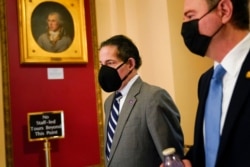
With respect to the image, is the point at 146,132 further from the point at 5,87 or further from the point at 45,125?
the point at 5,87

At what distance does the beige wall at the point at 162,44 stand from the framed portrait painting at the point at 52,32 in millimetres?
203

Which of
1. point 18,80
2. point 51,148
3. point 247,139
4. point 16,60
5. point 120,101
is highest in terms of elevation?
point 16,60

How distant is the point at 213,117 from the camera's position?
102 cm

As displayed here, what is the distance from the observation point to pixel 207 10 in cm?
108

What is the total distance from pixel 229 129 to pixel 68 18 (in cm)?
193

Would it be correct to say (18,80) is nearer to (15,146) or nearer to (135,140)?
(15,146)

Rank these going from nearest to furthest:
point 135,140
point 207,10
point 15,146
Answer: point 207,10, point 135,140, point 15,146

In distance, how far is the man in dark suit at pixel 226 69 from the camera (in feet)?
2.98

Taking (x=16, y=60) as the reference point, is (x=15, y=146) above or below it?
below

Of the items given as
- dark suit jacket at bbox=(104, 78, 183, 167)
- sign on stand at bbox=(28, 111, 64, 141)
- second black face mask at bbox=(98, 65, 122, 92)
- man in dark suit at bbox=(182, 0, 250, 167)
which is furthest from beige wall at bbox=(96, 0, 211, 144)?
man in dark suit at bbox=(182, 0, 250, 167)

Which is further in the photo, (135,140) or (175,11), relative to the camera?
(175,11)

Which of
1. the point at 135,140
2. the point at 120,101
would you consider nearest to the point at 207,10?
the point at 135,140

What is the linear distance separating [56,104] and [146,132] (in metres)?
1.09

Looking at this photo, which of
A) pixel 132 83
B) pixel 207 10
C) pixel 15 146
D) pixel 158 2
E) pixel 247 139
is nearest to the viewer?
pixel 247 139
